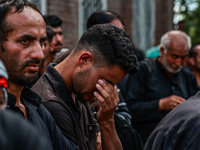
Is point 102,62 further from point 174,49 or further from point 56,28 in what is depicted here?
point 56,28

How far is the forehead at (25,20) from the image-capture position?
1861 millimetres

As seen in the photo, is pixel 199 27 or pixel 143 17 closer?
pixel 143 17

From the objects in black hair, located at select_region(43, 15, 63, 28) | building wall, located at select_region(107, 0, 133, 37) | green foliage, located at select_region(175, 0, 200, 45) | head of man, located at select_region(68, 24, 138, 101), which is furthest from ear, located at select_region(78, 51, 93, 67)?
green foliage, located at select_region(175, 0, 200, 45)

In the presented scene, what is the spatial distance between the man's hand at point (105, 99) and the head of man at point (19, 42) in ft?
1.87

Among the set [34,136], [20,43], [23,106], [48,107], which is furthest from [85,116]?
[34,136]

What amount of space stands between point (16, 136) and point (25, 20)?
1184 mm

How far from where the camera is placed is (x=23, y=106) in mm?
1942

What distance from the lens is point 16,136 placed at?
2.82 feet

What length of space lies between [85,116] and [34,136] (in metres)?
1.54

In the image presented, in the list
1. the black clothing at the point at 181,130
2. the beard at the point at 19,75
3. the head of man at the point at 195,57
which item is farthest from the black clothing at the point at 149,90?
the beard at the point at 19,75

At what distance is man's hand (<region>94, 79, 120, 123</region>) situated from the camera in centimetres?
231

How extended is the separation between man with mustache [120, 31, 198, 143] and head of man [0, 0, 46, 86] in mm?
2165

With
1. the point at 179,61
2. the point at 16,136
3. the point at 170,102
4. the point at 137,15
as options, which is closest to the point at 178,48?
the point at 179,61

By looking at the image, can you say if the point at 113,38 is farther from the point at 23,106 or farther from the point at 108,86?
the point at 23,106
